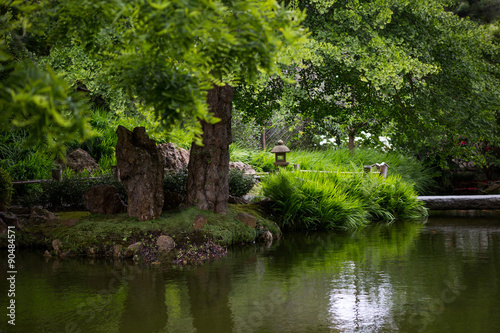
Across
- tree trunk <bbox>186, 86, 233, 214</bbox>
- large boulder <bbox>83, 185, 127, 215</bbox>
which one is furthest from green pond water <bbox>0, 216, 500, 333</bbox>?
large boulder <bbox>83, 185, 127, 215</bbox>

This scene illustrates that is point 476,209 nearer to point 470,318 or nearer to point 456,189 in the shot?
point 456,189

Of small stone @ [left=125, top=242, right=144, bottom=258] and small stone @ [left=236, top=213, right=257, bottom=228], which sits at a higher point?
small stone @ [left=236, top=213, right=257, bottom=228]

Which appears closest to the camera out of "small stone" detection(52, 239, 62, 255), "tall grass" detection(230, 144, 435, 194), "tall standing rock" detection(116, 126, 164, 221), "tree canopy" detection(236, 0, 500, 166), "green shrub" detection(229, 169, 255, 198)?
"tall standing rock" detection(116, 126, 164, 221)

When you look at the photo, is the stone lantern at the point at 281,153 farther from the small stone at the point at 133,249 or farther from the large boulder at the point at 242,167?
the small stone at the point at 133,249

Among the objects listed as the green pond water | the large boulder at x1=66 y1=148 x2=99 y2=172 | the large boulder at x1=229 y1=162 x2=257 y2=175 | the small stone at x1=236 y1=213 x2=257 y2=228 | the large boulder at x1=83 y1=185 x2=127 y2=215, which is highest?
the large boulder at x1=66 y1=148 x2=99 y2=172

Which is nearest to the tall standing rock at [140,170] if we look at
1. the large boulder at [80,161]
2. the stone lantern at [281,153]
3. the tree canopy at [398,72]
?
the tree canopy at [398,72]

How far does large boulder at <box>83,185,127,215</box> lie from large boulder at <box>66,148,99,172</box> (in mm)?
5132

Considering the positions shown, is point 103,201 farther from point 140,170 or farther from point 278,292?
point 278,292

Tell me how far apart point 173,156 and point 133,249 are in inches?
249

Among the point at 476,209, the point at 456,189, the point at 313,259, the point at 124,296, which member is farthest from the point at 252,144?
the point at 124,296

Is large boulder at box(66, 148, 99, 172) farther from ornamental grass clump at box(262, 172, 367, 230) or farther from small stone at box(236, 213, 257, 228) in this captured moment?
small stone at box(236, 213, 257, 228)

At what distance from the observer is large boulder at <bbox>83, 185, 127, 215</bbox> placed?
9.04m

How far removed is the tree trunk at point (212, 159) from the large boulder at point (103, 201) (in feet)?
4.16

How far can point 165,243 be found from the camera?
313 inches
